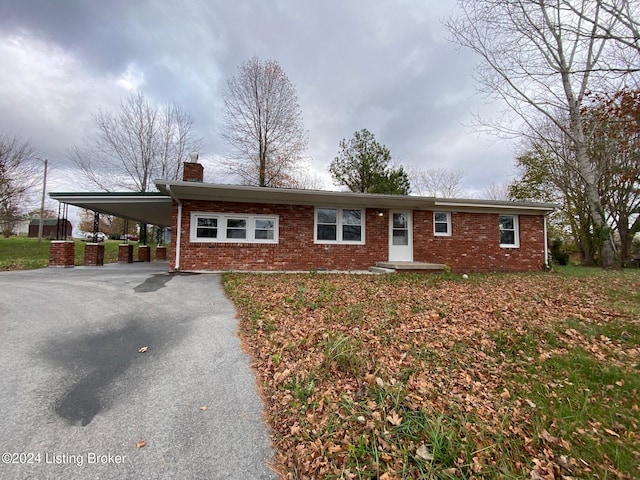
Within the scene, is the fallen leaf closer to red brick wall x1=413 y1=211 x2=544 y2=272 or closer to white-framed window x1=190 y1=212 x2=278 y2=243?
white-framed window x1=190 y1=212 x2=278 y2=243

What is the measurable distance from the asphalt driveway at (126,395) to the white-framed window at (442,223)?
366 inches

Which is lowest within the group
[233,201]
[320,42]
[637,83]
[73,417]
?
[73,417]

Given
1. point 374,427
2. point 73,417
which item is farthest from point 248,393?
point 73,417

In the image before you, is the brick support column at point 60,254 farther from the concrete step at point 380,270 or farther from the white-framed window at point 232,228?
the concrete step at point 380,270

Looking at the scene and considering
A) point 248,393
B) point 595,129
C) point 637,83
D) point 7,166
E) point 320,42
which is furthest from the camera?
point 7,166

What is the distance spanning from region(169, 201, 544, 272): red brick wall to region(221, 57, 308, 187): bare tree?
9.15 meters

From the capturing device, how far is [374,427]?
212cm

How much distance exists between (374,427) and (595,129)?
12403 mm

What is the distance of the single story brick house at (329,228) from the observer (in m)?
9.33

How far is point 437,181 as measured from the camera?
28125 millimetres

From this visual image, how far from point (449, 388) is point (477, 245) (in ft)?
34.5

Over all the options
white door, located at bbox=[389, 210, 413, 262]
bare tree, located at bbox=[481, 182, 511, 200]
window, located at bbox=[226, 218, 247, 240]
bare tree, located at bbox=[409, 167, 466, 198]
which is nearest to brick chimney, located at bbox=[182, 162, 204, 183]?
window, located at bbox=[226, 218, 247, 240]

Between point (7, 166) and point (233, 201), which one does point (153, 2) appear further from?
point (7, 166)

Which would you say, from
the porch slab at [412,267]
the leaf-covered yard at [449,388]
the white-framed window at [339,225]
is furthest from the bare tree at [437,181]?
the leaf-covered yard at [449,388]
